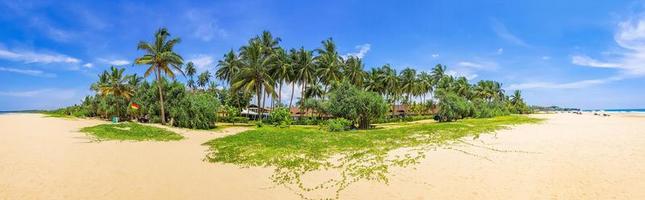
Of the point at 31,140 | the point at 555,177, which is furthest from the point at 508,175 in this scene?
the point at 31,140

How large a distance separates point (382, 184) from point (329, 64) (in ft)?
151

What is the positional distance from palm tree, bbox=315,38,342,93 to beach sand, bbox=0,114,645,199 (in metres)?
40.5

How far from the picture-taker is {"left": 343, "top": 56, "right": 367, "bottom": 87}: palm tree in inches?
2356

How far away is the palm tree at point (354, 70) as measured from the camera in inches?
2356

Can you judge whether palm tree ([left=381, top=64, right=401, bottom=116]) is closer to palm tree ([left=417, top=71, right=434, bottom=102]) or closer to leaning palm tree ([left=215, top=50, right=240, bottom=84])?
palm tree ([left=417, top=71, right=434, bottom=102])

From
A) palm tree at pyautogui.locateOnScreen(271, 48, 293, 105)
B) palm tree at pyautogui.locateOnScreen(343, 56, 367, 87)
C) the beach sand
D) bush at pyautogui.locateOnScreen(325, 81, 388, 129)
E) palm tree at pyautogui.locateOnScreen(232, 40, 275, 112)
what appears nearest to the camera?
the beach sand

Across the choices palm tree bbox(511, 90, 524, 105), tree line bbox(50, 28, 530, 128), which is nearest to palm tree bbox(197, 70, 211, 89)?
tree line bbox(50, 28, 530, 128)

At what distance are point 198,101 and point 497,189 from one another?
31901 millimetres

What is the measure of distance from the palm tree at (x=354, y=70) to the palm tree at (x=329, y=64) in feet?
10.9

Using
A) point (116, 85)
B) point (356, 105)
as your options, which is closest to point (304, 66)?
point (356, 105)

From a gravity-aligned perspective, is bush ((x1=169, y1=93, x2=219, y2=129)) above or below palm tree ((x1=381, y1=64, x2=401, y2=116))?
below

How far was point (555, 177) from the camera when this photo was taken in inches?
371

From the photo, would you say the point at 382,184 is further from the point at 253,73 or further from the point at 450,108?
the point at 450,108

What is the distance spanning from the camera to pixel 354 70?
5991 cm
